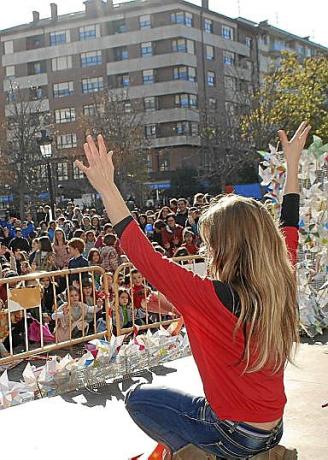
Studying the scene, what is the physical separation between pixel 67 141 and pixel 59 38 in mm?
12567

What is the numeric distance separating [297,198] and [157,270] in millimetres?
1125

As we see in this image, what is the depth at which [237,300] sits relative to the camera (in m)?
2.55

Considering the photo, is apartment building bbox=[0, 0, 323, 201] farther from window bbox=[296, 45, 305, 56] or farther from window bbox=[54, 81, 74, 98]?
window bbox=[296, 45, 305, 56]

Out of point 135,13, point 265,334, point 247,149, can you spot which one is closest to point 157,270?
point 265,334

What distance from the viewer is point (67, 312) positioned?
308 inches

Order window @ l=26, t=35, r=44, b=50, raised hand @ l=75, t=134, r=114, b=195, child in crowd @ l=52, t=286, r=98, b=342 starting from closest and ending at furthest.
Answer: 1. raised hand @ l=75, t=134, r=114, b=195
2. child in crowd @ l=52, t=286, r=98, b=342
3. window @ l=26, t=35, r=44, b=50

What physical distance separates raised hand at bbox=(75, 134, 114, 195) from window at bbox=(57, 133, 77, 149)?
55105 millimetres

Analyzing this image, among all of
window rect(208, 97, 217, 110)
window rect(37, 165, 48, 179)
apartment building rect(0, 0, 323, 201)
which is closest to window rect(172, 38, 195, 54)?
apartment building rect(0, 0, 323, 201)

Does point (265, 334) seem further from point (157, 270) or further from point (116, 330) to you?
point (116, 330)

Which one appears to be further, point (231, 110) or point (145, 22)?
point (145, 22)

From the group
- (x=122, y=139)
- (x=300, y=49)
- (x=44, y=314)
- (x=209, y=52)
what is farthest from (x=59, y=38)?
(x=44, y=314)

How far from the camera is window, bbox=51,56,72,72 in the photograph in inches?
2506

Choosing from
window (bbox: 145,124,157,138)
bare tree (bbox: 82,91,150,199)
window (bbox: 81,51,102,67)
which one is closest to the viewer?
bare tree (bbox: 82,91,150,199)

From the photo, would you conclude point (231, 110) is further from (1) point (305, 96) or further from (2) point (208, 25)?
(1) point (305, 96)
